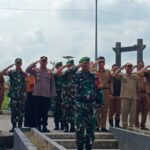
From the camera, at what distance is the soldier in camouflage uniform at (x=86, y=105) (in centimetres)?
1020

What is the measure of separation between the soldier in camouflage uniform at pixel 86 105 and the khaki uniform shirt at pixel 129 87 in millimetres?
3444

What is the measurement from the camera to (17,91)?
13414 millimetres

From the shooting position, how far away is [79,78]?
33.6ft

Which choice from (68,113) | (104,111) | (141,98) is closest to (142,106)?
(141,98)

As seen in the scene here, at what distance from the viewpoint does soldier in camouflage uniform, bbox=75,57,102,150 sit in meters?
10.2

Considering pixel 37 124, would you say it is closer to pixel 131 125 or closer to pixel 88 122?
pixel 131 125

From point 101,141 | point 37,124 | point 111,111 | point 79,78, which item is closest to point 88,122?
point 79,78

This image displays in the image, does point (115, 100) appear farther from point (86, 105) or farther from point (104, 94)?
point (86, 105)

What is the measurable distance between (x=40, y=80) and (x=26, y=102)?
108 cm

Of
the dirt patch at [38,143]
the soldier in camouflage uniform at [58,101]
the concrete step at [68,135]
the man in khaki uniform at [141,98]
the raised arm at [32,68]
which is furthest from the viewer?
the man in khaki uniform at [141,98]

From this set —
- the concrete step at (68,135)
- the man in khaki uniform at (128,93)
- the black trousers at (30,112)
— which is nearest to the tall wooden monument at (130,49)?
the man in khaki uniform at (128,93)

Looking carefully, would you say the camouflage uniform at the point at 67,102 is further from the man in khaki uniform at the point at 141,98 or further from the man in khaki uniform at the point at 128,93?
the man in khaki uniform at the point at 141,98

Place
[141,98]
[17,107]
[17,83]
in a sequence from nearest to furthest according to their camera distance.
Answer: [17,83] < [17,107] < [141,98]

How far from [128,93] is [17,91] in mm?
2513
